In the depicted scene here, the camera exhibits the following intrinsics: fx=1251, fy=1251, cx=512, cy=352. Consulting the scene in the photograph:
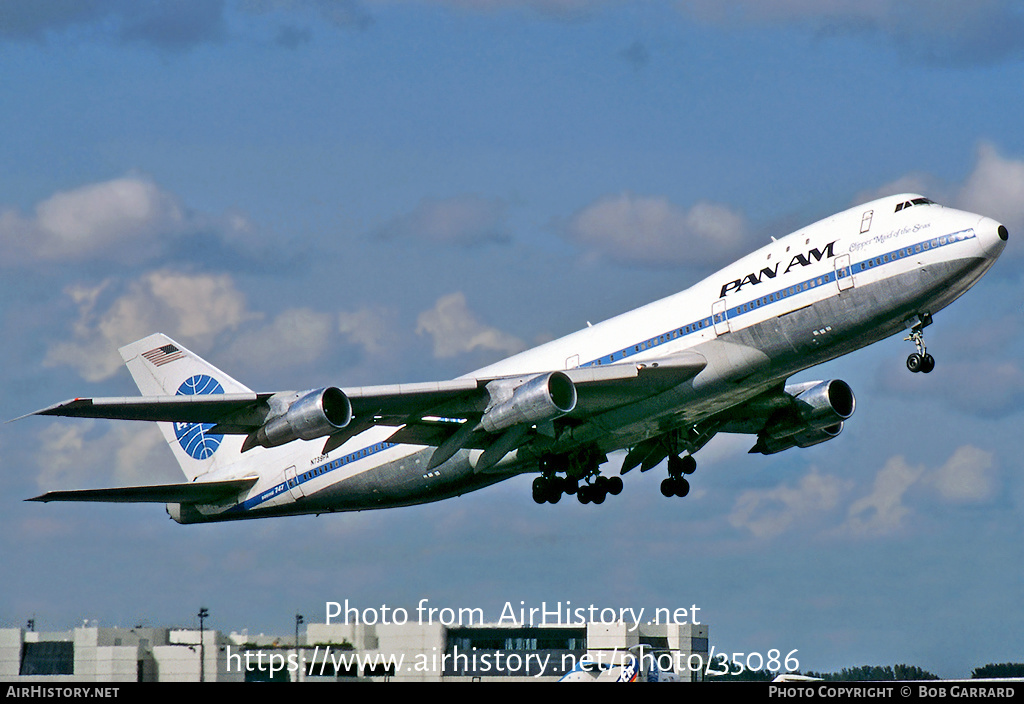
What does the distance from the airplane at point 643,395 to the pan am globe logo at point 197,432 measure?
15.3 feet

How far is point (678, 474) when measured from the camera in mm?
43688

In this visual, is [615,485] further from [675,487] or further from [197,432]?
[197,432]

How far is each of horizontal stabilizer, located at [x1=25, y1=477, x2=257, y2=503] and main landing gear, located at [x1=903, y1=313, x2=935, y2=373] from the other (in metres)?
24.8

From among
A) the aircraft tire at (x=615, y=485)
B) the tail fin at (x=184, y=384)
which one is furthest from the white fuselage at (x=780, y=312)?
the tail fin at (x=184, y=384)

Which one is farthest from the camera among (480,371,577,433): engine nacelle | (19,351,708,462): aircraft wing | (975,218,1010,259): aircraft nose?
(480,371,577,433): engine nacelle

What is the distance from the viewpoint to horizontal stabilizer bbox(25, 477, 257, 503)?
43250 mm

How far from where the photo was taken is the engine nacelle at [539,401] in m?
34.9

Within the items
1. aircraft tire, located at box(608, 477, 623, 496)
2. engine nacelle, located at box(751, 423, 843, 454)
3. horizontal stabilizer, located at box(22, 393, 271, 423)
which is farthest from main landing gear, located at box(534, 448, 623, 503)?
horizontal stabilizer, located at box(22, 393, 271, 423)

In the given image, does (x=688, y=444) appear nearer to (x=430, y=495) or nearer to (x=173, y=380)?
(x=430, y=495)

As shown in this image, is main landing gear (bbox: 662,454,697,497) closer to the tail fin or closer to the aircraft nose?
the aircraft nose

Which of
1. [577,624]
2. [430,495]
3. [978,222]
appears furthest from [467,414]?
[577,624]

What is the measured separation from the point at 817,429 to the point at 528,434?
34.3ft
